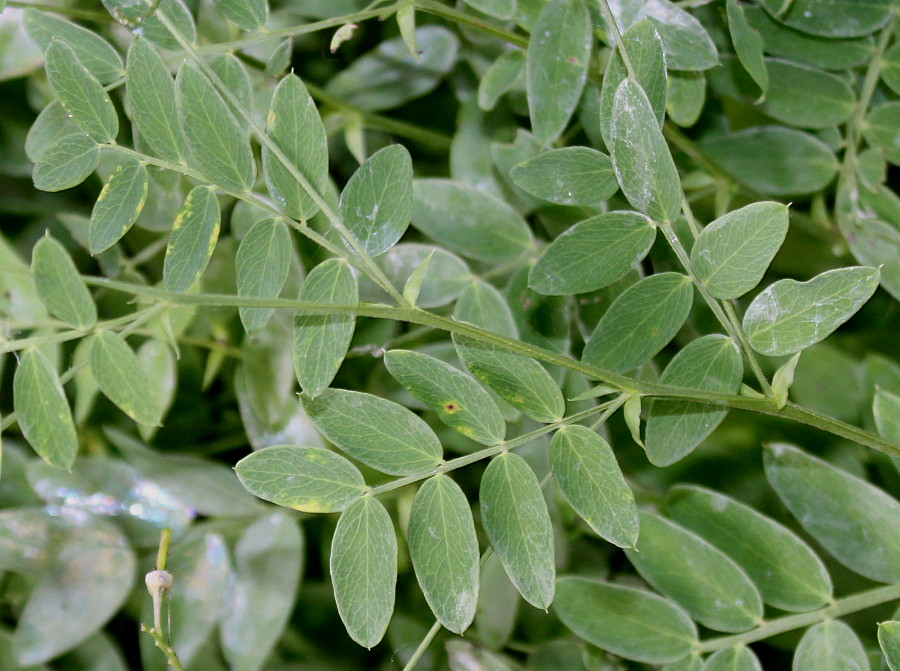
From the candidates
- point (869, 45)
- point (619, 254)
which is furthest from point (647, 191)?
point (869, 45)

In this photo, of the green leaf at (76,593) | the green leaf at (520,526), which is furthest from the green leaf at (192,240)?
the green leaf at (76,593)

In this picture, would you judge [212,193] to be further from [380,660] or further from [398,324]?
[380,660]

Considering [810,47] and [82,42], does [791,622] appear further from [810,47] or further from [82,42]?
[82,42]

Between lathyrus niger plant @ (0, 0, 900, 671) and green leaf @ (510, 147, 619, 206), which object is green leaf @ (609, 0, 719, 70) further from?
green leaf @ (510, 147, 619, 206)

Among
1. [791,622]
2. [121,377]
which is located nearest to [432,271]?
[121,377]

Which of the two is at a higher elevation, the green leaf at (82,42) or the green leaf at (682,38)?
the green leaf at (682,38)

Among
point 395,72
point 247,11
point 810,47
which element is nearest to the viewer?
point 247,11

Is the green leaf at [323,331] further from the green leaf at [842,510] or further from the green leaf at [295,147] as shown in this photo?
the green leaf at [842,510]
